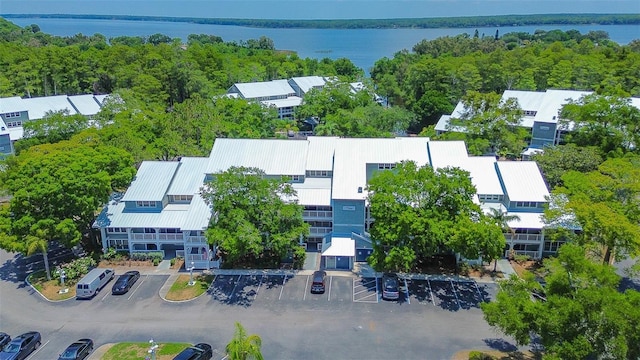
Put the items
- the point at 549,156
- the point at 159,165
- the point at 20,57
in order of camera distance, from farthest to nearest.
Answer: the point at 20,57 < the point at 549,156 < the point at 159,165

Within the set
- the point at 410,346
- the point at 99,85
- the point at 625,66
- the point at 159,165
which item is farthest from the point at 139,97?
the point at 625,66

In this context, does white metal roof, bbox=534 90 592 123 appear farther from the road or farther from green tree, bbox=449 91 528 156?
the road

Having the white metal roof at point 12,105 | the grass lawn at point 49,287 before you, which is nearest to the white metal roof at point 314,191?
the grass lawn at point 49,287

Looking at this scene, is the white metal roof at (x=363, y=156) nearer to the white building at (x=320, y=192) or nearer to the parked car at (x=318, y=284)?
the white building at (x=320, y=192)

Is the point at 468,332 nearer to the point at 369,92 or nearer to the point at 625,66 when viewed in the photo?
the point at 369,92

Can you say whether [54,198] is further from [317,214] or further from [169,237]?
[317,214]

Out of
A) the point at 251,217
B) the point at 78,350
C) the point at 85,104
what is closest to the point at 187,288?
the point at 251,217

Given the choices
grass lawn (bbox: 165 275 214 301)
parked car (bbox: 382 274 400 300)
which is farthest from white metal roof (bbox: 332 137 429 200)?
grass lawn (bbox: 165 275 214 301)
